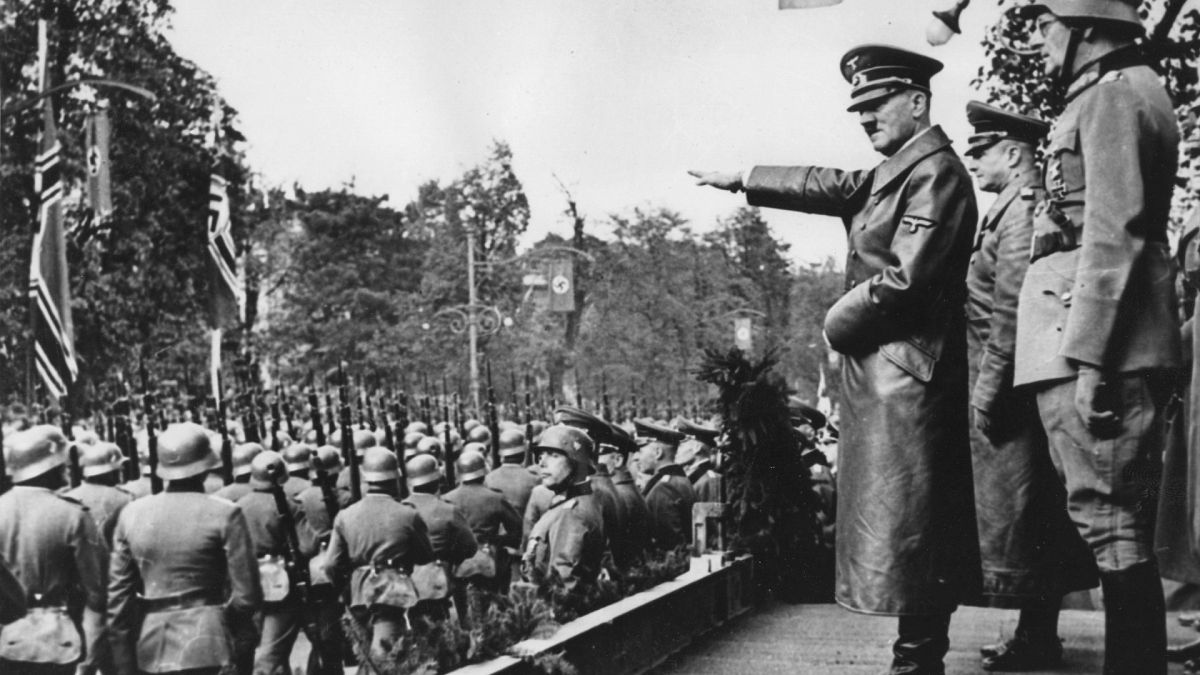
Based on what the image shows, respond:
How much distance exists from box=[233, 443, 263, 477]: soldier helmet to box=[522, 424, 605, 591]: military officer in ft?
10.2

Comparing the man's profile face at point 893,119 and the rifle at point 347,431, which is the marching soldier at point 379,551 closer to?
the rifle at point 347,431

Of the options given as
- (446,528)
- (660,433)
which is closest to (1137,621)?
(446,528)

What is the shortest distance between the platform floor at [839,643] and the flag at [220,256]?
9.73 m

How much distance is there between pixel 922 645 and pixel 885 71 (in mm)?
1981

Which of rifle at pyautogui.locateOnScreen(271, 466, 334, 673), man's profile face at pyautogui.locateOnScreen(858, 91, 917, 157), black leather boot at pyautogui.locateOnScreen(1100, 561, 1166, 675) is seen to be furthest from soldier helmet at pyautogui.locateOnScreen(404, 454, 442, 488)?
black leather boot at pyautogui.locateOnScreen(1100, 561, 1166, 675)

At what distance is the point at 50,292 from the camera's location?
11.2 m

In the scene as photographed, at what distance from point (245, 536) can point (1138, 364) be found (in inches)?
190

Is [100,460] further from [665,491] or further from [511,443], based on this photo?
[665,491]

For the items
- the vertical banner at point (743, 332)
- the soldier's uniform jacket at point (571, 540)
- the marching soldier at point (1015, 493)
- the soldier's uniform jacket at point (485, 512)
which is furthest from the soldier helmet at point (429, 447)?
the vertical banner at point (743, 332)

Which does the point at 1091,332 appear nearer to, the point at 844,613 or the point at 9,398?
the point at 844,613

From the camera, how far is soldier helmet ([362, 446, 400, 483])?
27.4 feet

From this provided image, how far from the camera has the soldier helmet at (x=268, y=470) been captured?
25.1ft

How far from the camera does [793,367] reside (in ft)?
130

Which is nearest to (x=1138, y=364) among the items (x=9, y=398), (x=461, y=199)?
(x=9, y=398)
